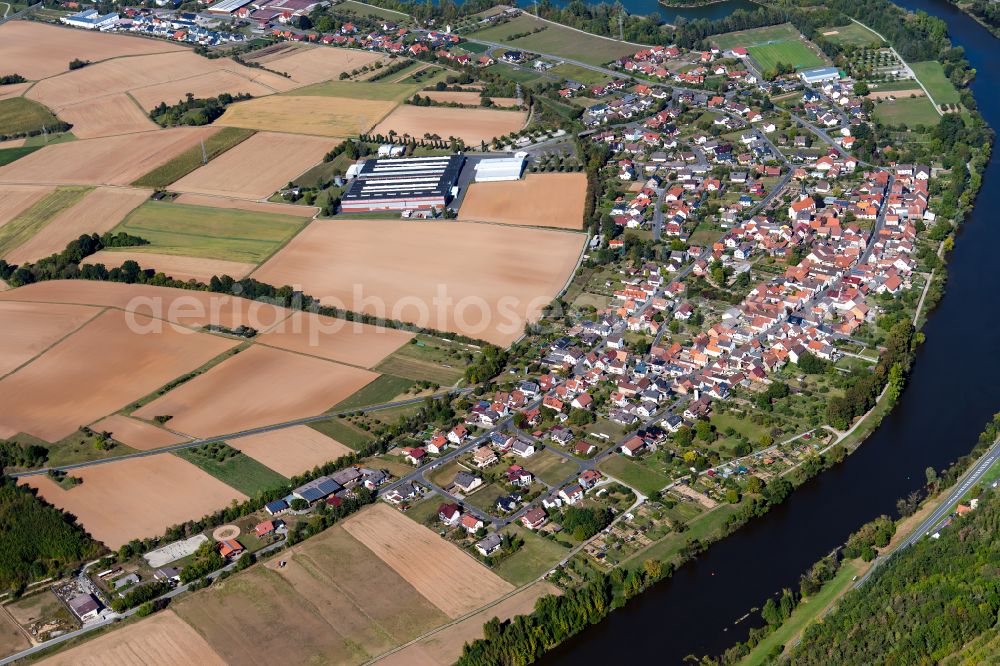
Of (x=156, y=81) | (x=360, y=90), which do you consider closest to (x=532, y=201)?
(x=360, y=90)

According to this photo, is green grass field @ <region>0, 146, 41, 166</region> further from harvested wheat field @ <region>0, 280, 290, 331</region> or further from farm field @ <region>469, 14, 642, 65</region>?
farm field @ <region>469, 14, 642, 65</region>

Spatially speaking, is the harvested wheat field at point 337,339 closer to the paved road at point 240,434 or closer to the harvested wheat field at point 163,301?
the harvested wheat field at point 163,301

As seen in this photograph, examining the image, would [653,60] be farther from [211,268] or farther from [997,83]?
[211,268]

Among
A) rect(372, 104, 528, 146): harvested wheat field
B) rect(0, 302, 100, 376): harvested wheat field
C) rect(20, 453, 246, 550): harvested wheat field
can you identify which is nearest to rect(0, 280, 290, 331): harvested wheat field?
rect(0, 302, 100, 376): harvested wheat field

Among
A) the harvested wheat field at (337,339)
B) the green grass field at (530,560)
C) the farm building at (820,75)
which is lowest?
the green grass field at (530,560)

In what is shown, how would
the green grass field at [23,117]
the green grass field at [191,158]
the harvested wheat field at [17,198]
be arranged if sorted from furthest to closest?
the green grass field at [23,117]
the green grass field at [191,158]
the harvested wheat field at [17,198]

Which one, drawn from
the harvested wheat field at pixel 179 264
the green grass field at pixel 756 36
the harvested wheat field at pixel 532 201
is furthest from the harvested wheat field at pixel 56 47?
the green grass field at pixel 756 36
